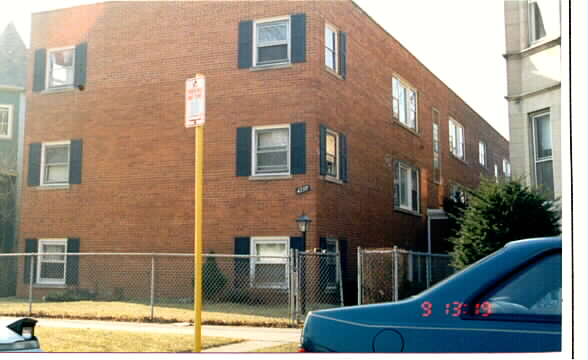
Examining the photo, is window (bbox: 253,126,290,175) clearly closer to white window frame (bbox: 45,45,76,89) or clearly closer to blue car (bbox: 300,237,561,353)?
white window frame (bbox: 45,45,76,89)

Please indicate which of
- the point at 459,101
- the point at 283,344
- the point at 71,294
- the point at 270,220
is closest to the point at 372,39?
the point at 270,220

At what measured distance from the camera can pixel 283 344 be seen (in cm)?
909

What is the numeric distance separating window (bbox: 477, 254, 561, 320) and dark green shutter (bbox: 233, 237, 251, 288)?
443 inches

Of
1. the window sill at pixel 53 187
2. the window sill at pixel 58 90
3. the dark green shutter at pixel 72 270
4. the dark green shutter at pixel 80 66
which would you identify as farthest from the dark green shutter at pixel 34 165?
the dark green shutter at pixel 72 270

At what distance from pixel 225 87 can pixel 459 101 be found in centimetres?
1165

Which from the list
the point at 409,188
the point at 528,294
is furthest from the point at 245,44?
the point at 528,294

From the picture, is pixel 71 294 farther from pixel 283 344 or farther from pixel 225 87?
pixel 283 344

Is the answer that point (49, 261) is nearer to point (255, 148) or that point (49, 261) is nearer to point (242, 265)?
point (242, 265)

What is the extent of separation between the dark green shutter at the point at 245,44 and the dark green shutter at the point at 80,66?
439cm

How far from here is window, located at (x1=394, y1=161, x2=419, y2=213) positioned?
19.6m

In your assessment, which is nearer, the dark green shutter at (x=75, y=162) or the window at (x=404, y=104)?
the dark green shutter at (x=75, y=162)

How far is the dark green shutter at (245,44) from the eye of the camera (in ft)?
51.4

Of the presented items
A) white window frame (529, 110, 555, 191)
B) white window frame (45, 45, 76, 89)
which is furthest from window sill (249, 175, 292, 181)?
white window frame (45, 45, 76, 89)

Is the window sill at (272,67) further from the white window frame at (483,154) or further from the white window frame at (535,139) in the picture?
the white window frame at (483,154)
